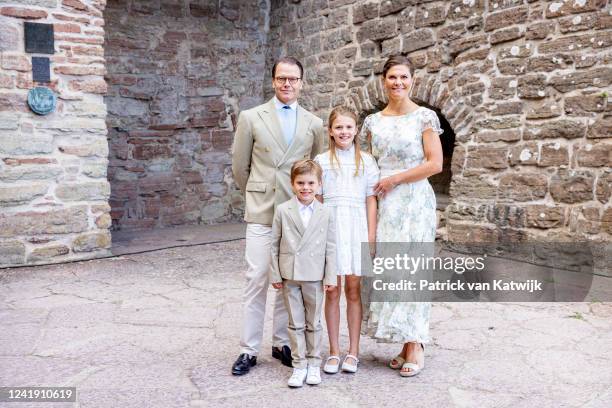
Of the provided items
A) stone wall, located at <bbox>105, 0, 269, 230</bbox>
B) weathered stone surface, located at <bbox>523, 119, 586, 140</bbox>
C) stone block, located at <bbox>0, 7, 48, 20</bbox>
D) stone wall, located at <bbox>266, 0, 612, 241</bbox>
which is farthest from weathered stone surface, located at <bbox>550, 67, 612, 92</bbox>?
stone wall, located at <bbox>105, 0, 269, 230</bbox>

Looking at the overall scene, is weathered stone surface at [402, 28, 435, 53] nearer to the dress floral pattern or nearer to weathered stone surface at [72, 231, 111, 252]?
the dress floral pattern

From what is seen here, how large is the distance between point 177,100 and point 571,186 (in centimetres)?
467

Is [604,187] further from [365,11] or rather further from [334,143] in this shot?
[365,11]

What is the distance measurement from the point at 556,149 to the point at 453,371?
8.03ft

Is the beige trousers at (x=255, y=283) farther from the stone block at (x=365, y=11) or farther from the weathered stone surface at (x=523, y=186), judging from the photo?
the stone block at (x=365, y=11)

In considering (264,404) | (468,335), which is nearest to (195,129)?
(468,335)

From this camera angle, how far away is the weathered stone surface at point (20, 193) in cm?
478

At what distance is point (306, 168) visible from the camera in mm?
2562

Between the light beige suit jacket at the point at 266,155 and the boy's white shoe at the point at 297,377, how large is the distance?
0.68m

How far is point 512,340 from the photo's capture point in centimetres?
318

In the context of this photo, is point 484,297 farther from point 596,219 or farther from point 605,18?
point 605,18

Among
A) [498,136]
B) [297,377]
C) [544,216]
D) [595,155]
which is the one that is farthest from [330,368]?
[498,136]

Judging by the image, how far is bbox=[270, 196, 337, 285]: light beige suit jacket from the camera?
2.55m

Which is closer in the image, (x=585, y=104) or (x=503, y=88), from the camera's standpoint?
(x=585, y=104)
